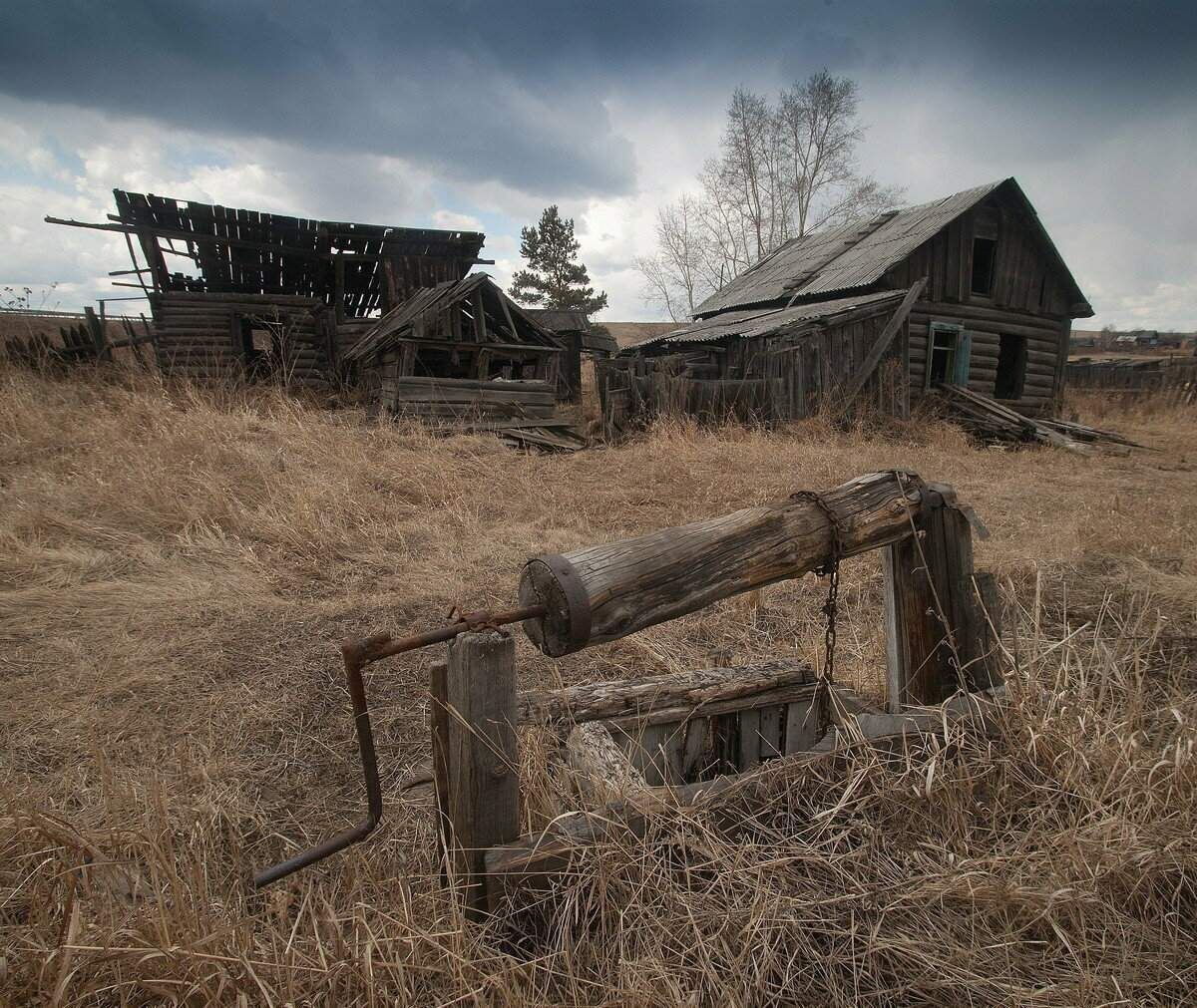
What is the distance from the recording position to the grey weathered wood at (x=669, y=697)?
2613 millimetres

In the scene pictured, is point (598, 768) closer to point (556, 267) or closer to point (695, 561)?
point (695, 561)

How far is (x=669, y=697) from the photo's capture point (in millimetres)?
2684

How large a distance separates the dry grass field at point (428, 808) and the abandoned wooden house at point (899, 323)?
6.87 meters

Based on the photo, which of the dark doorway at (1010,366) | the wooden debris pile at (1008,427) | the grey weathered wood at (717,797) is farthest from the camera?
the dark doorway at (1010,366)

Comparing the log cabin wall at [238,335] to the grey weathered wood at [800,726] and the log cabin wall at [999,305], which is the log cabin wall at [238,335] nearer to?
the grey weathered wood at [800,726]

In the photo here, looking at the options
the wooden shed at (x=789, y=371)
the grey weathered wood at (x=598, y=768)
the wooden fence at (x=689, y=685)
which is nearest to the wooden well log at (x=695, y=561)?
the wooden fence at (x=689, y=685)

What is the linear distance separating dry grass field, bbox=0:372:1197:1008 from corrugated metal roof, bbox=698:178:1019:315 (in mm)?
10136

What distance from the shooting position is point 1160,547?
5320mm

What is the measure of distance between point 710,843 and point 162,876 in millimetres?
1664

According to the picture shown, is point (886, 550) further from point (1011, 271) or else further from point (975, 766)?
point (1011, 271)

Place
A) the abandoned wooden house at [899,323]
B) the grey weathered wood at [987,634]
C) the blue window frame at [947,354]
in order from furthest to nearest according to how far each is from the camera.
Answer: the blue window frame at [947,354] < the abandoned wooden house at [899,323] < the grey weathered wood at [987,634]

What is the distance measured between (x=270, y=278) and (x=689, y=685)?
52.1ft

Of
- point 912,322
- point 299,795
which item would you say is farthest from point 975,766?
point 912,322

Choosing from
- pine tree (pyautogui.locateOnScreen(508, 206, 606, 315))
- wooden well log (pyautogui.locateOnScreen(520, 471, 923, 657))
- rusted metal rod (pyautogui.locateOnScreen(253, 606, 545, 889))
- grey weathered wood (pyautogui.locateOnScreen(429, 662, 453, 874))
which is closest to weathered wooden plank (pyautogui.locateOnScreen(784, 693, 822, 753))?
wooden well log (pyautogui.locateOnScreen(520, 471, 923, 657))
